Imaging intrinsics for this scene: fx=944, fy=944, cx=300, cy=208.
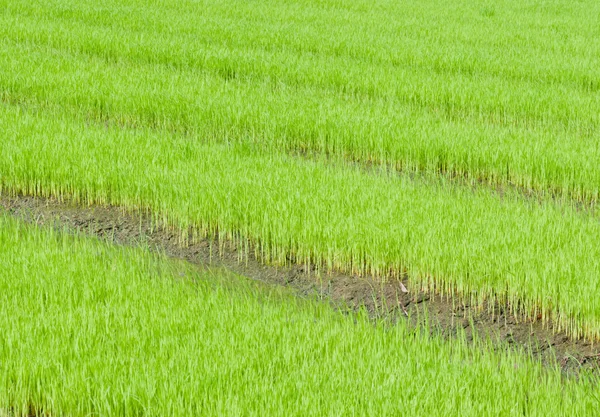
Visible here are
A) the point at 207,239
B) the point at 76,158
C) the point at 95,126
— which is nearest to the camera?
the point at 207,239

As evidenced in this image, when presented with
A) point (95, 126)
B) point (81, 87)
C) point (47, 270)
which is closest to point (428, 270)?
point (47, 270)

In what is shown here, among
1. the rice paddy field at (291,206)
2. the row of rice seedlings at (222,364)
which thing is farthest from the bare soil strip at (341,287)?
the row of rice seedlings at (222,364)

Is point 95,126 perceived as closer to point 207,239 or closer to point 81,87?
point 81,87

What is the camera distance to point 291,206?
5207 millimetres

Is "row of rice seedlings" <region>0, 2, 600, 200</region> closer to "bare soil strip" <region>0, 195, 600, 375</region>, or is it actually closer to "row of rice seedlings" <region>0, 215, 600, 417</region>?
"bare soil strip" <region>0, 195, 600, 375</region>

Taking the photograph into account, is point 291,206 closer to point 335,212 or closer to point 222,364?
point 335,212

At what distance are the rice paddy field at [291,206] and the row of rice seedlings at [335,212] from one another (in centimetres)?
2

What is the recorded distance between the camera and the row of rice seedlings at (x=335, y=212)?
4.48 meters

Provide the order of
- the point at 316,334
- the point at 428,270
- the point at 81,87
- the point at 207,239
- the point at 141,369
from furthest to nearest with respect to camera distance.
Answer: the point at 81,87 → the point at 207,239 → the point at 428,270 → the point at 316,334 → the point at 141,369

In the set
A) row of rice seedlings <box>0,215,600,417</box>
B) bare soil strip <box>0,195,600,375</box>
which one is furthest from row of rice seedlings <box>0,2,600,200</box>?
row of rice seedlings <box>0,215,600,417</box>

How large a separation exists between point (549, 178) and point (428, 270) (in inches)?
83.2

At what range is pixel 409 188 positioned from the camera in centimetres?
568

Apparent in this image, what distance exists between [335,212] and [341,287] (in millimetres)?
508

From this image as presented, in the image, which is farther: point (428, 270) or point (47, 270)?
point (428, 270)
